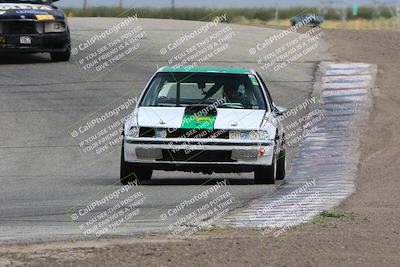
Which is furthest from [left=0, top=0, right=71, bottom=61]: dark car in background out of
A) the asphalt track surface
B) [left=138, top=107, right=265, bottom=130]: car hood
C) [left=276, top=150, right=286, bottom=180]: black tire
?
[left=276, top=150, right=286, bottom=180]: black tire

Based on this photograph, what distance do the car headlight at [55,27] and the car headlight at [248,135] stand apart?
11889 millimetres

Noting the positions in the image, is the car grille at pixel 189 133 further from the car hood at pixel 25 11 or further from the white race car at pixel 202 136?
the car hood at pixel 25 11

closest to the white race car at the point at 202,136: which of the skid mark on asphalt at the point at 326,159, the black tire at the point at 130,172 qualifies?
the black tire at the point at 130,172

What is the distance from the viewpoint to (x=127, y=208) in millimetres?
11492

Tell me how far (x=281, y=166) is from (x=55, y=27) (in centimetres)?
1162

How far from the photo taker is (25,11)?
81.4 feet

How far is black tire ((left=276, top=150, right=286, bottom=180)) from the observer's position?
14365 mm

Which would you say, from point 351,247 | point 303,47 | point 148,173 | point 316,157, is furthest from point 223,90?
point 303,47

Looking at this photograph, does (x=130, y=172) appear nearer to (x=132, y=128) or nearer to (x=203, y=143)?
(x=132, y=128)

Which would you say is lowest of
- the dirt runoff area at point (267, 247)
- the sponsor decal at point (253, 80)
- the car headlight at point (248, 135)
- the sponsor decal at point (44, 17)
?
the sponsor decal at point (44, 17)

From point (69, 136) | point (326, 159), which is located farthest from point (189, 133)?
point (69, 136)

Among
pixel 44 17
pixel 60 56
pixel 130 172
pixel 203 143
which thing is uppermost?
pixel 203 143

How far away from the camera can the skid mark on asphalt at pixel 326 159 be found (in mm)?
10984

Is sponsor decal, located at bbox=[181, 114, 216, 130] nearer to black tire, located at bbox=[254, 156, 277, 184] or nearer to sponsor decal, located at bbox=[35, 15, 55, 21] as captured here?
black tire, located at bbox=[254, 156, 277, 184]
